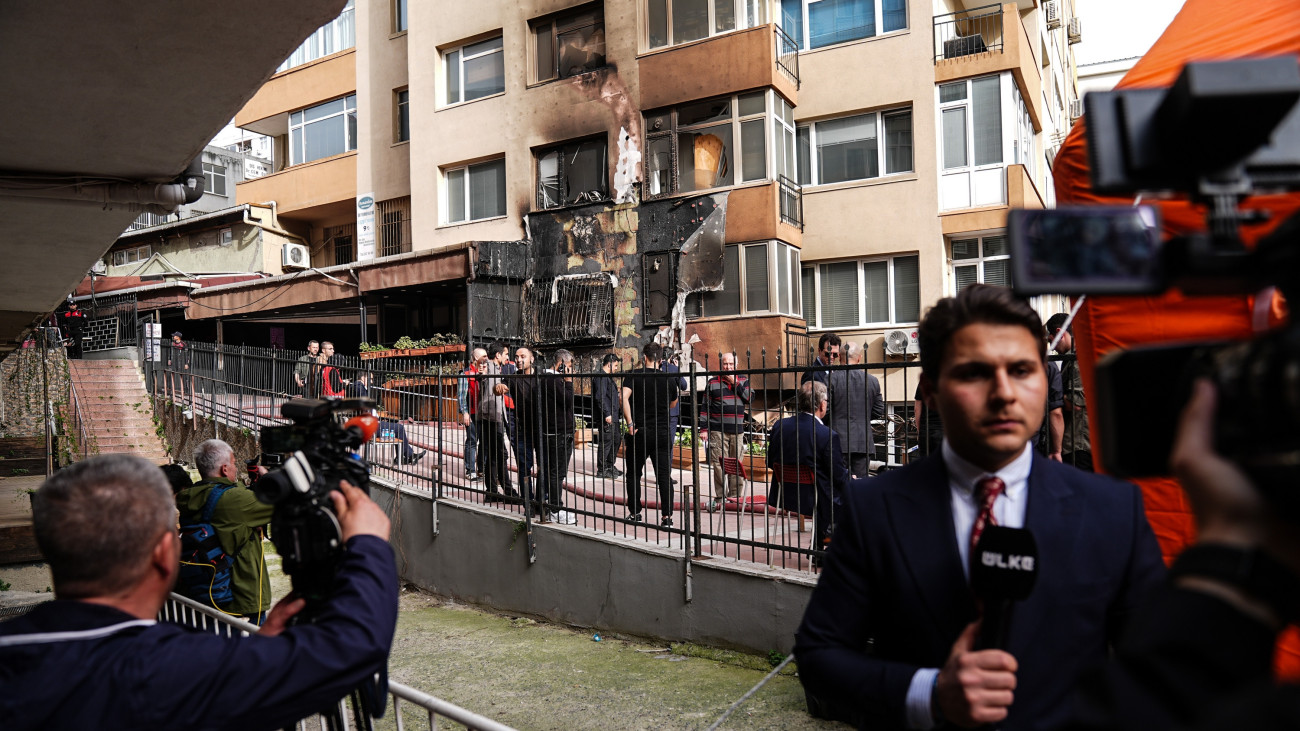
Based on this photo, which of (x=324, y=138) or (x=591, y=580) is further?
(x=324, y=138)

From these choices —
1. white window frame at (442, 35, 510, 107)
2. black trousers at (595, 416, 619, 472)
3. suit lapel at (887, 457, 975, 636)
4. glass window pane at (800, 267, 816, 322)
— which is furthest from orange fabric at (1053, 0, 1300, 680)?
white window frame at (442, 35, 510, 107)

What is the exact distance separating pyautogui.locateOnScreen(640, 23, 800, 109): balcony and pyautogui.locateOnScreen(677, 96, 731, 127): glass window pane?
231 mm

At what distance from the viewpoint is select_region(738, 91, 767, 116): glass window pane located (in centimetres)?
1761

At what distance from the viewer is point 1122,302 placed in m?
3.18

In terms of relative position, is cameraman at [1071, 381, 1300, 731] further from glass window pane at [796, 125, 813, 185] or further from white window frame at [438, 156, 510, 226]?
white window frame at [438, 156, 510, 226]

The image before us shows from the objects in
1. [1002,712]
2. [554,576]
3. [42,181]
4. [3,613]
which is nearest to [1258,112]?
[1002,712]

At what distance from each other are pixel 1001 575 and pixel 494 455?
870 centimetres

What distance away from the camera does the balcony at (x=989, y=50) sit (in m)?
16.8

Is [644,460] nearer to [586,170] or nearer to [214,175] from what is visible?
[586,170]

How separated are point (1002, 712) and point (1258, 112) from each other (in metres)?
1.13

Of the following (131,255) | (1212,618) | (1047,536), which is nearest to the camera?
(1212,618)

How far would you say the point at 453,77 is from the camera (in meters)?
22.3

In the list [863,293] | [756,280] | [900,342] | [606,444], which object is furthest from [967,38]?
[606,444]

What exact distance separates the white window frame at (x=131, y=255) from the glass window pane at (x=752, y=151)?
24440mm
